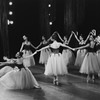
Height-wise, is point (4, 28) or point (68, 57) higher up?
point (4, 28)

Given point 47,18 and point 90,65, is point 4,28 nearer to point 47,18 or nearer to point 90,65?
point 47,18

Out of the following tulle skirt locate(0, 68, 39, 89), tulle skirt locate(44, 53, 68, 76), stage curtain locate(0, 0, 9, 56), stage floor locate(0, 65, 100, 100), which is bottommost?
stage floor locate(0, 65, 100, 100)

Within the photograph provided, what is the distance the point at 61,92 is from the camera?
5.86 metres

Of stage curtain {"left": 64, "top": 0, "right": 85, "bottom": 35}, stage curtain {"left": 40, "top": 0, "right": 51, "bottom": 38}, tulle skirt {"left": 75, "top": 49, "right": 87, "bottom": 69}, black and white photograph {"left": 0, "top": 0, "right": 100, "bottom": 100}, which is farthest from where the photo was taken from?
stage curtain {"left": 40, "top": 0, "right": 51, "bottom": 38}

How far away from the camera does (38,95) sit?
222 inches

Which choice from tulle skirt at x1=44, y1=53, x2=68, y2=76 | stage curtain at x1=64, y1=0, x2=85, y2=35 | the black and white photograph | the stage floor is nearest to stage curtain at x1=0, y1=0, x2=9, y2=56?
the black and white photograph

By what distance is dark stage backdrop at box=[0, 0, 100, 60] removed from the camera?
10500mm

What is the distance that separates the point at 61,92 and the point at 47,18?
700 cm

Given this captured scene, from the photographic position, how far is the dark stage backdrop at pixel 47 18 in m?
10.5

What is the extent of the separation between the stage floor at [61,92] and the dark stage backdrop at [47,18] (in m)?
3.80

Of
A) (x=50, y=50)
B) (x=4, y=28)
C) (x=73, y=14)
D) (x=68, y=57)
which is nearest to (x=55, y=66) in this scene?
Answer: (x=68, y=57)

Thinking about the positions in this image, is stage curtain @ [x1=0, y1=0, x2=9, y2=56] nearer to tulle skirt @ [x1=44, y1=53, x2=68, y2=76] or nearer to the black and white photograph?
A: the black and white photograph

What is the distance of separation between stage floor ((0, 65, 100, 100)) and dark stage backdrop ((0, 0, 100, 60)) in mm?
3804

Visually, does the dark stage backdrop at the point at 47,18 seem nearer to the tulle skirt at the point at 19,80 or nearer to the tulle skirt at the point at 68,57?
the tulle skirt at the point at 68,57
